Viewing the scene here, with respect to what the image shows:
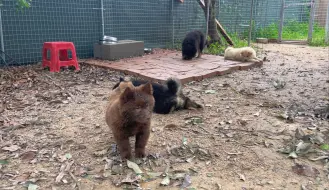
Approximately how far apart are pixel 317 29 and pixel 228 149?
15.1 m

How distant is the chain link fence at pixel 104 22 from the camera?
7.39 m

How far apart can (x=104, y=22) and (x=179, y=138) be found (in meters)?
6.35

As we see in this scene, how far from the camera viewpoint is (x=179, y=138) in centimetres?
362

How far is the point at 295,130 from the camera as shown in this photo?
375cm

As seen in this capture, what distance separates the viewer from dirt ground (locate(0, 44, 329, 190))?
2.77 metres

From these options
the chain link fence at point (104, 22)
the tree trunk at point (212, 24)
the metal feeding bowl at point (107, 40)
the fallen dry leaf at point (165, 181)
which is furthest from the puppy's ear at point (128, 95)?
the tree trunk at point (212, 24)

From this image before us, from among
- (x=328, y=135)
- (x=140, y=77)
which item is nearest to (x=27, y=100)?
(x=140, y=77)

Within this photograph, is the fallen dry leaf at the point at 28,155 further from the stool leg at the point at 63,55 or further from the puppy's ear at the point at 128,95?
the stool leg at the point at 63,55

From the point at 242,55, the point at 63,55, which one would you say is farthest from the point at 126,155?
the point at 242,55

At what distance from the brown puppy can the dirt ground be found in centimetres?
21

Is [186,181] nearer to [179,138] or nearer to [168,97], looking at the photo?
[179,138]

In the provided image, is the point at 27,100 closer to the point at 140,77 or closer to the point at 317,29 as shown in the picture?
the point at 140,77

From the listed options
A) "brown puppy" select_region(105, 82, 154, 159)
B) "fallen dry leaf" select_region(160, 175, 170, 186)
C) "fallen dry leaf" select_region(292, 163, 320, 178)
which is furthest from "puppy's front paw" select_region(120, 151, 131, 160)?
"fallen dry leaf" select_region(292, 163, 320, 178)

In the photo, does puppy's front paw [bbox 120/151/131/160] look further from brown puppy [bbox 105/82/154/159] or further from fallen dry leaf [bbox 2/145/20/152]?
fallen dry leaf [bbox 2/145/20/152]
